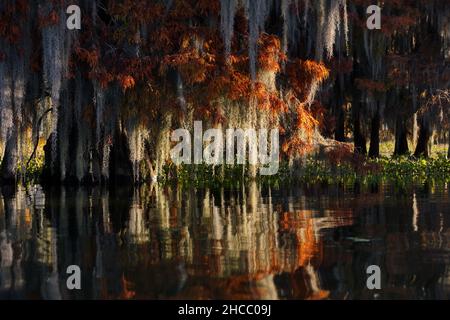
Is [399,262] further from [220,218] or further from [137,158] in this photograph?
[137,158]

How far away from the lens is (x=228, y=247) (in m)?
9.05

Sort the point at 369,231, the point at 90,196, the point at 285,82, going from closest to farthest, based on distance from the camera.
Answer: the point at 369,231, the point at 90,196, the point at 285,82

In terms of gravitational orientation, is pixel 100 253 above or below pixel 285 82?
below

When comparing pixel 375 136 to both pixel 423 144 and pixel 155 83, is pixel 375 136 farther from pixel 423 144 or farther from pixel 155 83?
pixel 155 83

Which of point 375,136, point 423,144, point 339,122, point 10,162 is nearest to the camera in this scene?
point 10,162

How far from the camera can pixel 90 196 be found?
671 inches

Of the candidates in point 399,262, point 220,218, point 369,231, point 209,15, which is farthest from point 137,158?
point 399,262

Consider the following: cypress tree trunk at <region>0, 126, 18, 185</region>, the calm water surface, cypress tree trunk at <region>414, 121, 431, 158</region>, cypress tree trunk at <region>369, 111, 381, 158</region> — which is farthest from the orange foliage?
cypress tree trunk at <region>414, 121, 431, 158</region>

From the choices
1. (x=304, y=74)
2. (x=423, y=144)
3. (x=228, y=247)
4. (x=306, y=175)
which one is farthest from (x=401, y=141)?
(x=228, y=247)

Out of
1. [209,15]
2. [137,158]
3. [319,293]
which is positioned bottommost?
[319,293]

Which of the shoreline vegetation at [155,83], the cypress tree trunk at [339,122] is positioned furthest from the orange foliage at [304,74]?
the cypress tree trunk at [339,122]

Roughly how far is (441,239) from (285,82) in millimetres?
12762

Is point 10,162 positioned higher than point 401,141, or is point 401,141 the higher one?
point 401,141

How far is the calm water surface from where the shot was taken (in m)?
6.86
